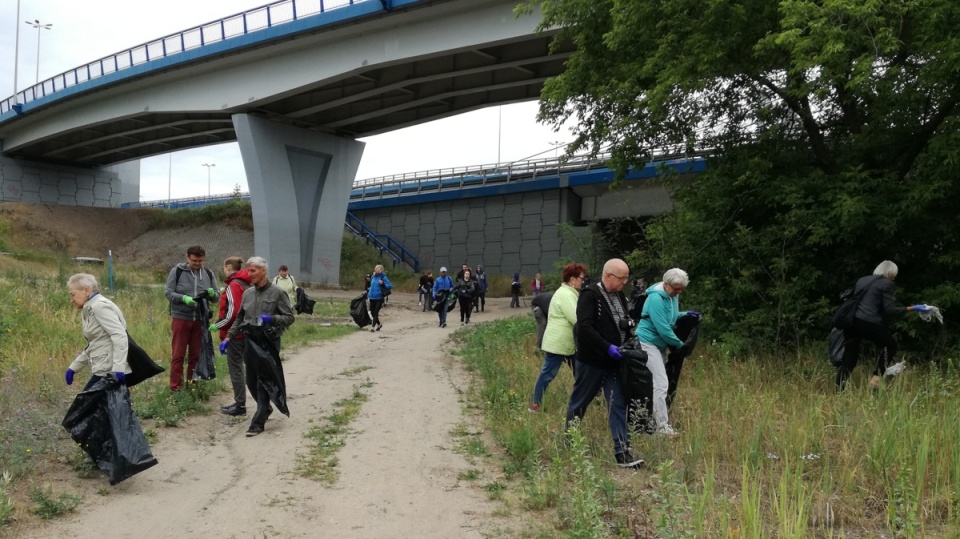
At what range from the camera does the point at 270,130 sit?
32312 mm

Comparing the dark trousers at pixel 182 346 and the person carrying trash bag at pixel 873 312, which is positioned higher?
the person carrying trash bag at pixel 873 312

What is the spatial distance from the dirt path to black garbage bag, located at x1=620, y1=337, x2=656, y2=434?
1314 millimetres

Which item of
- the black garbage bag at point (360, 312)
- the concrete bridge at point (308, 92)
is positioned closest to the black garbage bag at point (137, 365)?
the black garbage bag at point (360, 312)

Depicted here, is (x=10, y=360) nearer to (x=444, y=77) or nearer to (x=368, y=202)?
(x=444, y=77)

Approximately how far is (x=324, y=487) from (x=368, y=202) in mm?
37964

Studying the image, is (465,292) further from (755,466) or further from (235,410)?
(755,466)

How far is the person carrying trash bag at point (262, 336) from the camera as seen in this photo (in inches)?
270

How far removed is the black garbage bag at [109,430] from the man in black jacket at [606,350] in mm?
3332

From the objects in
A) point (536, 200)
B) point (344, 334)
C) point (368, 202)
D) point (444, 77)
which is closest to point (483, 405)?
point (344, 334)

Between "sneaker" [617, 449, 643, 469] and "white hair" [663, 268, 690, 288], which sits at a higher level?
"white hair" [663, 268, 690, 288]

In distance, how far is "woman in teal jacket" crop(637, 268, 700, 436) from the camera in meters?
5.89

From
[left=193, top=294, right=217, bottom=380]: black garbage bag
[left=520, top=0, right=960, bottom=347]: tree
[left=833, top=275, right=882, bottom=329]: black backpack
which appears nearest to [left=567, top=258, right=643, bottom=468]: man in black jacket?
[left=833, top=275, right=882, bottom=329]: black backpack

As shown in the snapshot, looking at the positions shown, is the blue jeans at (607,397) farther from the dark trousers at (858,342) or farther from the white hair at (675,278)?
the dark trousers at (858,342)

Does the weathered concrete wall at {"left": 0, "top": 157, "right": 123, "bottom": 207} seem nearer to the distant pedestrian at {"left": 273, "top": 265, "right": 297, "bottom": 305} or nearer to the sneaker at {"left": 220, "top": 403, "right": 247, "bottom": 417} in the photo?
the distant pedestrian at {"left": 273, "top": 265, "right": 297, "bottom": 305}
